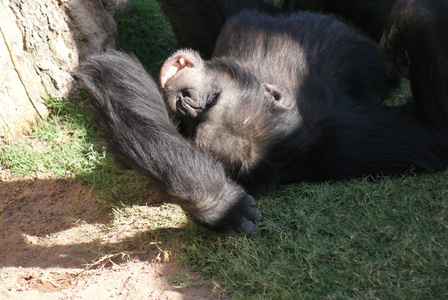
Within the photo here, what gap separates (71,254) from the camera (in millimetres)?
3354

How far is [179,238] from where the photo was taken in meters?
3.25

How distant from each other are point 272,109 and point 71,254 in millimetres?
1583

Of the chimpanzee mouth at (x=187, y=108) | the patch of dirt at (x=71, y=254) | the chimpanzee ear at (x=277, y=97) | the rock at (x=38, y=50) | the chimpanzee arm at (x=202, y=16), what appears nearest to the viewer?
the patch of dirt at (x=71, y=254)

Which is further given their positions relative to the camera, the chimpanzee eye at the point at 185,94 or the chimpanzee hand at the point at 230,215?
the chimpanzee eye at the point at 185,94

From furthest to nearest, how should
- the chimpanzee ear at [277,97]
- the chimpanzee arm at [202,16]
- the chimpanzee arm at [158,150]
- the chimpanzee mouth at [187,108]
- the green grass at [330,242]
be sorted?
the chimpanzee arm at [202,16], the chimpanzee ear at [277,97], the chimpanzee mouth at [187,108], the chimpanzee arm at [158,150], the green grass at [330,242]

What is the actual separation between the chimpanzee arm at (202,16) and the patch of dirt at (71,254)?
1579 millimetres

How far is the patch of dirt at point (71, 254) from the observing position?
2.91 metres

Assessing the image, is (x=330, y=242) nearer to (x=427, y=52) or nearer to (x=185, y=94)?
(x=185, y=94)

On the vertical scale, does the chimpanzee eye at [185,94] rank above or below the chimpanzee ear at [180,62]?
below

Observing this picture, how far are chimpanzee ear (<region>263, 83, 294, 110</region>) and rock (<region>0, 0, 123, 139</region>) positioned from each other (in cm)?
197

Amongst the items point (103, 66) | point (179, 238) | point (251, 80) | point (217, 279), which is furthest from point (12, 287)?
point (251, 80)

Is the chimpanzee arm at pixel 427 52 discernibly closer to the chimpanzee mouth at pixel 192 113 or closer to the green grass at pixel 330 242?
the green grass at pixel 330 242

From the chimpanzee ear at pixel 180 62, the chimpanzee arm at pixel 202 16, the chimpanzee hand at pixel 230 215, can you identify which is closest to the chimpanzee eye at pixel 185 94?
the chimpanzee ear at pixel 180 62

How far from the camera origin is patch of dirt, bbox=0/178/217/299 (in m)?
2.91
